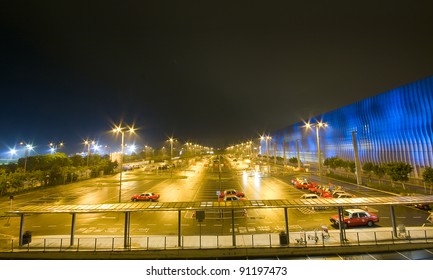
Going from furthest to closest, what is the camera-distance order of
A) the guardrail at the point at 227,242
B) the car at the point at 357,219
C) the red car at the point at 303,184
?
the red car at the point at 303,184 < the car at the point at 357,219 < the guardrail at the point at 227,242

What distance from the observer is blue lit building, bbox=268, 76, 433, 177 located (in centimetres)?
4859

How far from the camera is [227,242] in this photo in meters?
16.2

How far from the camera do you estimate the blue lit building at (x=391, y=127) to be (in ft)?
159

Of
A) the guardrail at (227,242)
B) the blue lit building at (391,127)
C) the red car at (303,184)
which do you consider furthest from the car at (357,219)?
the blue lit building at (391,127)

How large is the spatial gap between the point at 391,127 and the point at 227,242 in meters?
63.2

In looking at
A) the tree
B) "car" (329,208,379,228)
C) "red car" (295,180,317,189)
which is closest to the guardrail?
"car" (329,208,379,228)

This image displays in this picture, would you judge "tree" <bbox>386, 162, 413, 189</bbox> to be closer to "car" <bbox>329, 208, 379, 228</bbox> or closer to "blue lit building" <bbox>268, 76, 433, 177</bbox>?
"blue lit building" <bbox>268, 76, 433, 177</bbox>

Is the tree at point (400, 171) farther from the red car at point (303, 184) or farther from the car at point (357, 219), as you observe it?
the car at point (357, 219)

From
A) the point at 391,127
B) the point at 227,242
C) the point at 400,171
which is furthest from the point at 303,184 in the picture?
the point at 391,127

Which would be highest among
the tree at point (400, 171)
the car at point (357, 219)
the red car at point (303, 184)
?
the tree at point (400, 171)

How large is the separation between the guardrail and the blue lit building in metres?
43.5

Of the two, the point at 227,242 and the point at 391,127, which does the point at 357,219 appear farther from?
the point at 391,127

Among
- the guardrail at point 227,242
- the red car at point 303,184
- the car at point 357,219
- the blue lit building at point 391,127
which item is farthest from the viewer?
the blue lit building at point 391,127

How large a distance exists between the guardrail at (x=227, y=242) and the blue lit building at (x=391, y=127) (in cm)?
4353
